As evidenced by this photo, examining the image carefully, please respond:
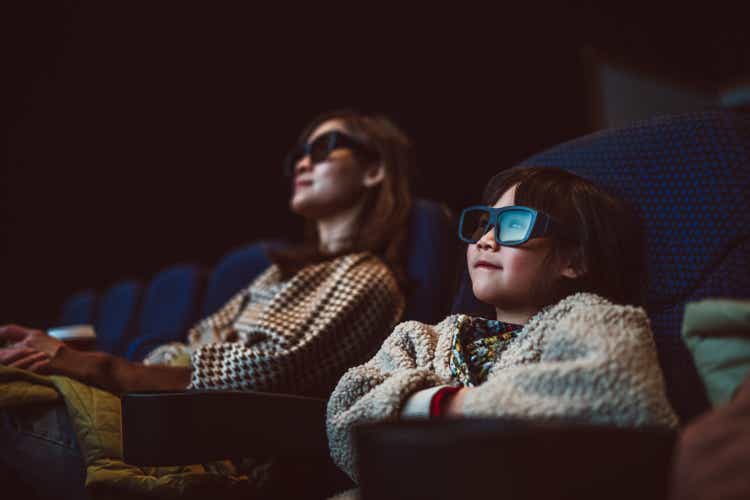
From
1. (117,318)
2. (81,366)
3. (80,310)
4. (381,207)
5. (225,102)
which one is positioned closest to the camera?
(81,366)

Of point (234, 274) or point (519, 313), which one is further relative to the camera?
point (234, 274)

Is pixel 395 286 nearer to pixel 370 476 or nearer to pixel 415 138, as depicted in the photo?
pixel 370 476

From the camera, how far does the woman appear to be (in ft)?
4.23

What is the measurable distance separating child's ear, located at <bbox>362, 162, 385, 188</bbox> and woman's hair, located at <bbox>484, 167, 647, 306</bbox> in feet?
2.63

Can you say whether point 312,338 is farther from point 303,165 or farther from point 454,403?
point 303,165

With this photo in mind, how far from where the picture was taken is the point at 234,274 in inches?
97.3

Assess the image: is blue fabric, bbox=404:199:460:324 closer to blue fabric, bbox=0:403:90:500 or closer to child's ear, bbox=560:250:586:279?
child's ear, bbox=560:250:586:279

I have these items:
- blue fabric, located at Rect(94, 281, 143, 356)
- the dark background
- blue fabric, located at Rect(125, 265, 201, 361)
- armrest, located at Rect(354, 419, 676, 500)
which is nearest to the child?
armrest, located at Rect(354, 419, 676, 500)

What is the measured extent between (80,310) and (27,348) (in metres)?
2.68

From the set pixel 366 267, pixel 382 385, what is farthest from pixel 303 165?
pixel 382 385

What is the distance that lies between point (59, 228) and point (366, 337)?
3603mm

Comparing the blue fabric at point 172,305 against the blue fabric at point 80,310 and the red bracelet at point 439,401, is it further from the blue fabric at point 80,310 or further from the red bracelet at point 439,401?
the red bracelet at point 439,401

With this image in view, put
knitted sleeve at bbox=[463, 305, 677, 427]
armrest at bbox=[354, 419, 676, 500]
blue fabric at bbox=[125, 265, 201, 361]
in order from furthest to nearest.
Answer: blue fabric at bbox=[125, 265, 201, 361], knitted sleeve at bbox=[463, 305, 677, 427], armrest at bbox=[354, 419, 676, 500]

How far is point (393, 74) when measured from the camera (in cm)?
385
